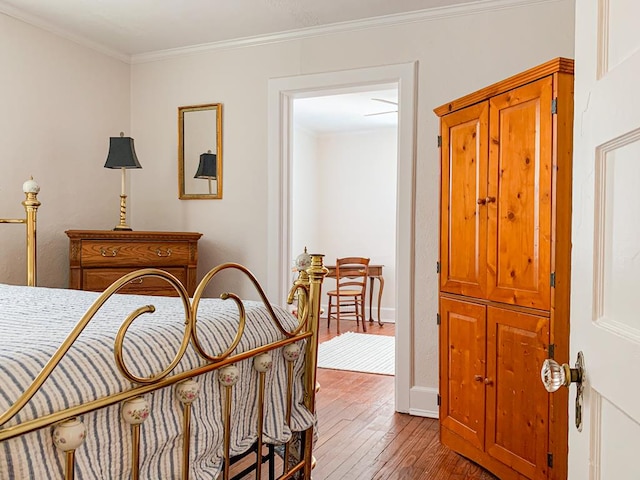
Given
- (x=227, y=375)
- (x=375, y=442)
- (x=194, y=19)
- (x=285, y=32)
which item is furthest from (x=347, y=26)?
(x=227, y=375)

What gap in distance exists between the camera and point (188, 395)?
1.41 m

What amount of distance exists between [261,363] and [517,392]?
123cm

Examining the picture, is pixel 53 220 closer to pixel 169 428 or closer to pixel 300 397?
pixel 300 397

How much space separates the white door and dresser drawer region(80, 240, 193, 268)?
2.95 m

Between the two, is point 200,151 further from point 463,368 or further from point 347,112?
point 347,112

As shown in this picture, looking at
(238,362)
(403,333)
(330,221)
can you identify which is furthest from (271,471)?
(330,221)

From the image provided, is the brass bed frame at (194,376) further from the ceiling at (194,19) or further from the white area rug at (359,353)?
the white area rug at (359,353)

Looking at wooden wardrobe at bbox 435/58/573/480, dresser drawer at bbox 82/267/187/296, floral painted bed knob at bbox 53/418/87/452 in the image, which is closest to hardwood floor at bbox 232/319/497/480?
wooden wardrobe at bbox 435/58/573/480

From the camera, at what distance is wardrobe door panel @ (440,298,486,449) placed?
104 inches

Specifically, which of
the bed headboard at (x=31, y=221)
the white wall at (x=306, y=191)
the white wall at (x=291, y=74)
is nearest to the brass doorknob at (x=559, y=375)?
the white wall at (x=291, y=74)

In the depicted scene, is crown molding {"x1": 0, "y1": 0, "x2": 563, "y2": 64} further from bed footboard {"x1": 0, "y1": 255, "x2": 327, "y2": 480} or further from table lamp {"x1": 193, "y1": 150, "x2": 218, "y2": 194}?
bed footboard {"x1": 0, "y1": 255, "x2": 327, "y2": 480}

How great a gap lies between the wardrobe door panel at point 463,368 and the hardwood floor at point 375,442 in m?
0.16

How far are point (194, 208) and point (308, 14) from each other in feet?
5.11

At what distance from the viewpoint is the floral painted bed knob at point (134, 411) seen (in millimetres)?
1233
